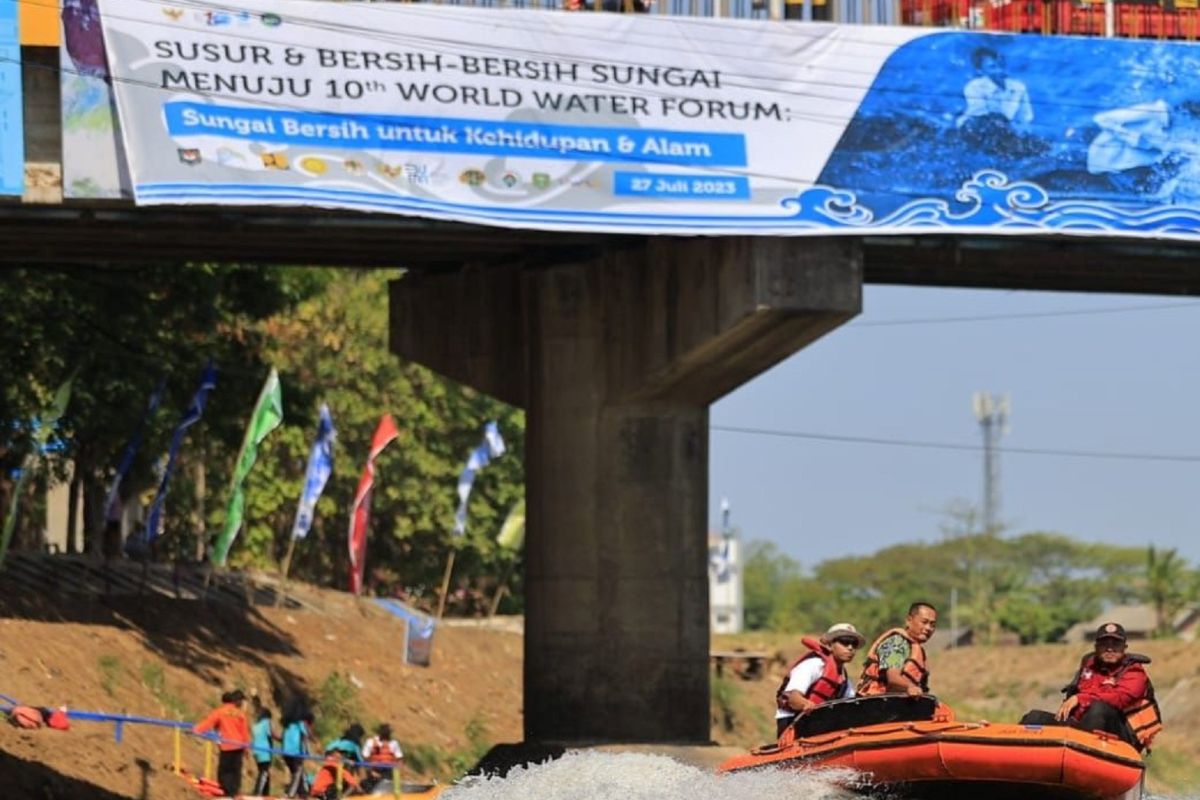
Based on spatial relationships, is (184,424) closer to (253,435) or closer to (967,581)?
(253,435)

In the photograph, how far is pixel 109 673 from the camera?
35844 mm

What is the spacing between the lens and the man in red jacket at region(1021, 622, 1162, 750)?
69.7ft

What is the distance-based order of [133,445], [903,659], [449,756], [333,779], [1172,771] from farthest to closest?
1. [1172,771]
2. [449,756]
3. [133,445]
4. [333,779]
5. [903,659]

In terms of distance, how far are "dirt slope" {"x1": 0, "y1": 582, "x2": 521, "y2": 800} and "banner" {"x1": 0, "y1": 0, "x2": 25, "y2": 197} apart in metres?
6.49

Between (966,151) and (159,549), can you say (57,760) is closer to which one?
(966,151)

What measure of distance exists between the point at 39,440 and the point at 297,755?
35.6 ft

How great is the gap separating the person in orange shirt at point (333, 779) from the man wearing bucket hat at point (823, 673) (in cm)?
861

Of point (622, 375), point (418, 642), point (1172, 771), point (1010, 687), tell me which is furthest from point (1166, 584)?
point (622, 375)

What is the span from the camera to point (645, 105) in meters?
29.6

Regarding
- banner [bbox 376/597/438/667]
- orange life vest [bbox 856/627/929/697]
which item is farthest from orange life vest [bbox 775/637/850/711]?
banner [bbox 376/597/438/667]

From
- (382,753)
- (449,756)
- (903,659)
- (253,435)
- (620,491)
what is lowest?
(449,756)

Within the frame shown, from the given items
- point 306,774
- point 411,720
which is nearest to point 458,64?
point 306,774

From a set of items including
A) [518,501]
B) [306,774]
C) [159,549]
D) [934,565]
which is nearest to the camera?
[306,774]

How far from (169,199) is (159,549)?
89.9 feet
